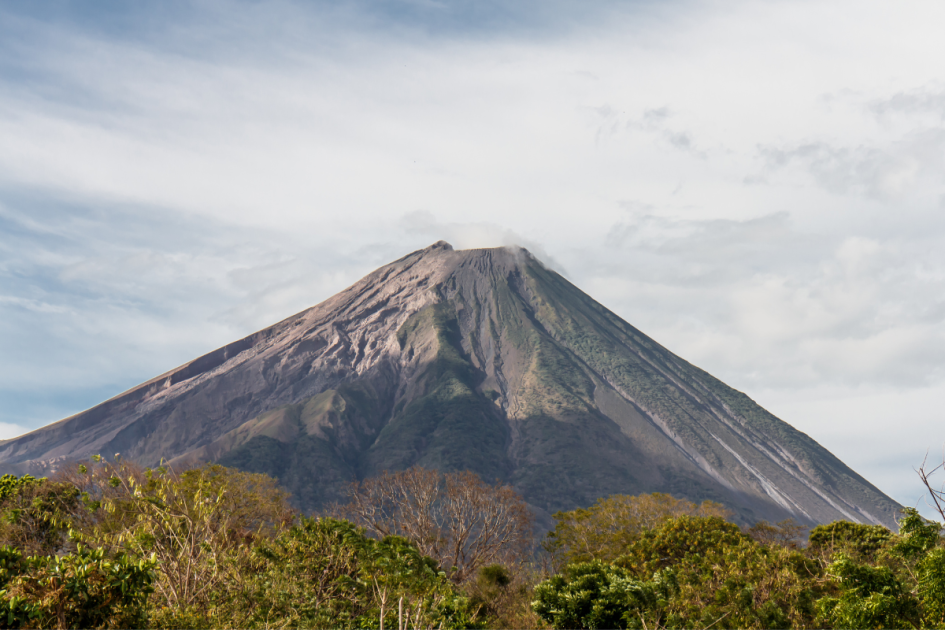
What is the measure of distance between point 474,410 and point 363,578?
12853 centimetres

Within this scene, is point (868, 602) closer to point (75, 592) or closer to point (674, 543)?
point (75, 592)

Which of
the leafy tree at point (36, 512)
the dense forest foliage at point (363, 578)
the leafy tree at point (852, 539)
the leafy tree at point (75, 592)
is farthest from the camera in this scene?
the leafy tree at point (852, 539)

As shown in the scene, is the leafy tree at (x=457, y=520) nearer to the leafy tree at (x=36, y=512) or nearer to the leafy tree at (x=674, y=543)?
the leafy tree at (x=674, y=543)

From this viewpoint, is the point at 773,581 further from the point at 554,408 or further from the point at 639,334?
the point at 639,334

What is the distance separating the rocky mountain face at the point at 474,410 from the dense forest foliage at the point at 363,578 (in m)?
86.4

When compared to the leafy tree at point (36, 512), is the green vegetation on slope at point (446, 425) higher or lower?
higher

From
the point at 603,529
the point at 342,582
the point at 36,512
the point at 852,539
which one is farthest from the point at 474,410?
the point at 342,582

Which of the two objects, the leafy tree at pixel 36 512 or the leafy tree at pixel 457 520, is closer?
the leafy tree at pixel 36 512

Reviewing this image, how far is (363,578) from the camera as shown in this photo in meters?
15.9

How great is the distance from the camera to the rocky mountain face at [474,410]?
413ft

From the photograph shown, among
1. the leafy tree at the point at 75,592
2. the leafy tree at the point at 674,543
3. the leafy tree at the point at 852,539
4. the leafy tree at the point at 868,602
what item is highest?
the leafy tree at the point at 75,592

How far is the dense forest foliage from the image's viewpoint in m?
10.4

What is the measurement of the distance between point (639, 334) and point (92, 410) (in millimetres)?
141913

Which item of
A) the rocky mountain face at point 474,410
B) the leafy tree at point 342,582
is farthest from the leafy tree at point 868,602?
the rocky mountain face at point 474,410
